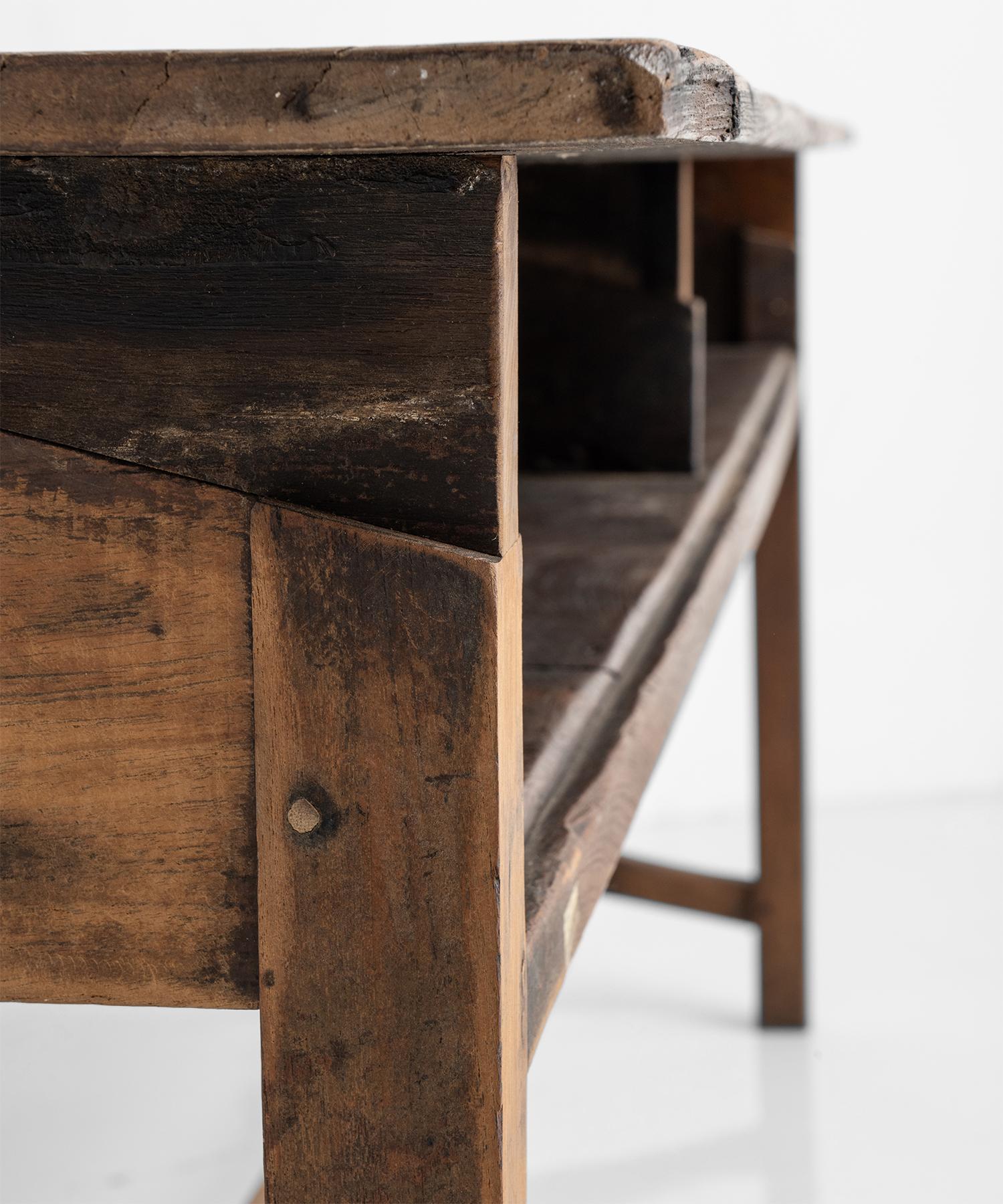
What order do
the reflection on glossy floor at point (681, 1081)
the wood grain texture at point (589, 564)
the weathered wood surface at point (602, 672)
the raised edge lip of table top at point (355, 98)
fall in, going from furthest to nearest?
the reflection on glossy floor at point (681, 1081) → the wood grain texture at point (589, 564) → the weathered wood surface at point (602, 672) → the raised edge lip of table top at point (355, 98)

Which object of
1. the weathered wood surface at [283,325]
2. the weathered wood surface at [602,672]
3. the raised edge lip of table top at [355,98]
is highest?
the raised edge lip of table top at [355,98]

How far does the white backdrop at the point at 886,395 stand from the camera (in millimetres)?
3096

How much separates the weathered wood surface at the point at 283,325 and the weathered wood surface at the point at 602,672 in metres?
0.21

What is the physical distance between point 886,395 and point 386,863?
2.94m

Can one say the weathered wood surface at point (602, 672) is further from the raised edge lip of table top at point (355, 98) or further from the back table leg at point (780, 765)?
the back table leg at point (780, 765)

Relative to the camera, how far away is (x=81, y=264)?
472mm

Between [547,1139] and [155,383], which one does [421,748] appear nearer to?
[155,383]

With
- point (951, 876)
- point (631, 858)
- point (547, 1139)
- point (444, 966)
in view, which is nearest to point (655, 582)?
point (444, 966)

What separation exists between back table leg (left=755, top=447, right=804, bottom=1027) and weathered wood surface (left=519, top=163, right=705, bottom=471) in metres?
0.71

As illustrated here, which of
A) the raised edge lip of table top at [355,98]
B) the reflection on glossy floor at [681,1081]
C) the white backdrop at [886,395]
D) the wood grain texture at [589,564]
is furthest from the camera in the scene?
the white backdrop at [886,395]

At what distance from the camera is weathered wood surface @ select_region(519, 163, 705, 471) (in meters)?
1.52

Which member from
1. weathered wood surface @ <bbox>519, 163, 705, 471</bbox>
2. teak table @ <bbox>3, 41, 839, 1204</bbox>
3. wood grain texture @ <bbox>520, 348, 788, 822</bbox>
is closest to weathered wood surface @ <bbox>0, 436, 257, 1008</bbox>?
teak table @ <bbox>3, 41, 839, 1204</bbox>

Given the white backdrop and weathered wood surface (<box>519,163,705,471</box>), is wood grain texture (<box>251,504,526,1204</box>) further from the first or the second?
the white backdrop

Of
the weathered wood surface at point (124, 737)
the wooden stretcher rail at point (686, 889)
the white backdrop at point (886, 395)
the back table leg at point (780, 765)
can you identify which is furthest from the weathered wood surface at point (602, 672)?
the white backdrop at point (886, 395)
